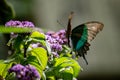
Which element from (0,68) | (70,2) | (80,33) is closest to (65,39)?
(80,33)

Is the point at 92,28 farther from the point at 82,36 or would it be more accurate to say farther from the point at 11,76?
the point at 11,76

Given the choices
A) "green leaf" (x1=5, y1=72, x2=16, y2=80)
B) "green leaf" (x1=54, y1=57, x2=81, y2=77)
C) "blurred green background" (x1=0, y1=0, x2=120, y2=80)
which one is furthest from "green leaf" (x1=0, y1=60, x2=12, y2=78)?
"blurred green background" (x1=0, y1=0, x2=120, y2=80)

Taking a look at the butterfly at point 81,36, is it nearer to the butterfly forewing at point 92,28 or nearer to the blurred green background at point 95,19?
the butterfly forewing at point 92,28

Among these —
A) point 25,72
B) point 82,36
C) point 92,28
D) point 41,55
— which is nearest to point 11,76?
point 25,72

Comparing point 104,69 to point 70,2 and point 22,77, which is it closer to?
point 70,2

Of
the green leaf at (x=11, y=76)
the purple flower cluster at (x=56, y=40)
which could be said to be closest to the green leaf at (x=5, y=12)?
the purple flower cluster at (x=56, y=40)

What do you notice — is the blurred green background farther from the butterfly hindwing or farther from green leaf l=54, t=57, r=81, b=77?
green leaf l=54, t=57, r=81, b=77
